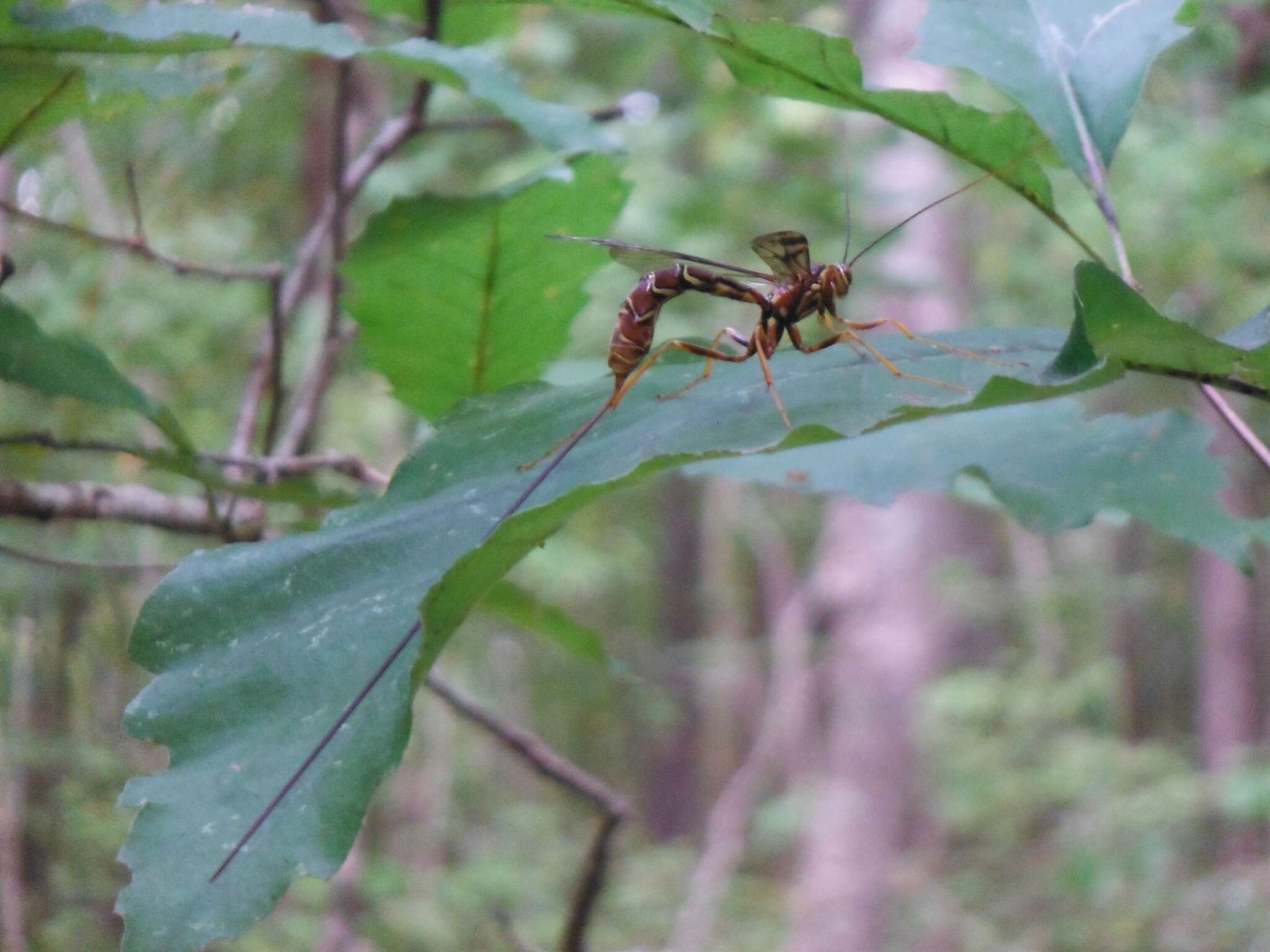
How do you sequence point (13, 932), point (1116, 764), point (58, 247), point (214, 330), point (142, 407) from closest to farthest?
point (142, 407) < point (13, 932) < point (58, 247) < point (214, 330) < point (1116, 764)

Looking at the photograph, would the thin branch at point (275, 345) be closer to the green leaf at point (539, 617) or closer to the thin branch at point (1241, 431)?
the green leaf at point (539, 617)

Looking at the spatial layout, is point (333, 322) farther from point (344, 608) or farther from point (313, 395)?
point (344, 608)

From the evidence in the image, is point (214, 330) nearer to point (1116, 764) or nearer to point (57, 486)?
point (57, 486)

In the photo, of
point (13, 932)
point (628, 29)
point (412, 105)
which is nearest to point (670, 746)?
point (628, 29)

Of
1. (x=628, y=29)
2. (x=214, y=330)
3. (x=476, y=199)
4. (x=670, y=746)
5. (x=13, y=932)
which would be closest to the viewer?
(x=476, y=199)

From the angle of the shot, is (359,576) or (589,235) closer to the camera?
(359,576)

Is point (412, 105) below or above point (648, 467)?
above

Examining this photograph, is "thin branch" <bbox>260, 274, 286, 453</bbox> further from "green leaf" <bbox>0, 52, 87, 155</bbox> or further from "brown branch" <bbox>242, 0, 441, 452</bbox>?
"green leaf" <bbox>0, 52, 87, 155</bbox>
